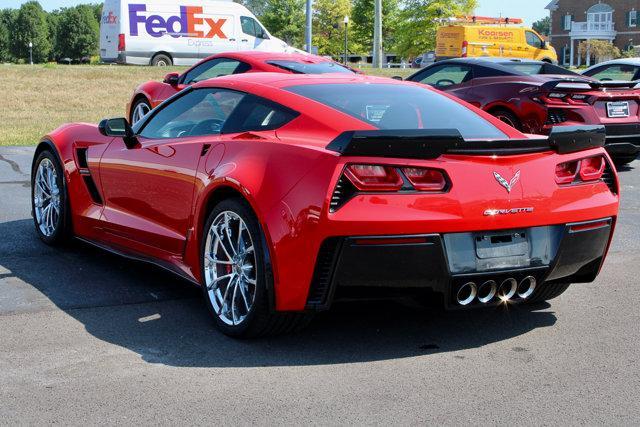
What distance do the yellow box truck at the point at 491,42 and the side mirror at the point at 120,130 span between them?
3256 centimetres

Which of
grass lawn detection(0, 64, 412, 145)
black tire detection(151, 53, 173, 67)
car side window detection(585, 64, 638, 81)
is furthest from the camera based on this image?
black tire detection(151, 53, 173, 67)

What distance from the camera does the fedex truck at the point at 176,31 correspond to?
33.7 m

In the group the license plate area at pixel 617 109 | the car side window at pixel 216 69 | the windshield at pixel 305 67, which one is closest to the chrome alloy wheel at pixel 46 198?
the windshield at pixel 305 67

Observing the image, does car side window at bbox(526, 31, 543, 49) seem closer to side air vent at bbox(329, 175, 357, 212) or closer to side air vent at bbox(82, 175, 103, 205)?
side air vent at bbox(82, 175, 103, 205)

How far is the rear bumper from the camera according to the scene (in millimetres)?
4254

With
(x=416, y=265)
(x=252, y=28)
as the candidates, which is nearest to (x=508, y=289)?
(x=416, y=265)

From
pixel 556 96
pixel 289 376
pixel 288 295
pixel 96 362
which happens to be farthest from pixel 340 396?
pixel 556 96

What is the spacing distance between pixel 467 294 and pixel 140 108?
997cm

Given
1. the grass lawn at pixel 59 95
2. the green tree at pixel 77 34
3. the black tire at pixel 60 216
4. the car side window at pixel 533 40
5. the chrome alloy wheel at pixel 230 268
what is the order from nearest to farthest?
1. the chrome alloy wheel at pixel 230 268
2. the black tire at pixel 60 216
3. the grass lawn at pixel 59 95
4. the car side window at pixel 533 40
5. the green tree at pixel 77 34

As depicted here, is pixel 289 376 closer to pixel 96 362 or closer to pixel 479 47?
pixel 96 362

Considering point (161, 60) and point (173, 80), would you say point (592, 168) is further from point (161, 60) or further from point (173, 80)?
point (161, 60)

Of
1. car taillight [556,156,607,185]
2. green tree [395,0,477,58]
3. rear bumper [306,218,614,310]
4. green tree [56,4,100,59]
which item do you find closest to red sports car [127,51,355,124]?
car taillight [556,156,607,185]

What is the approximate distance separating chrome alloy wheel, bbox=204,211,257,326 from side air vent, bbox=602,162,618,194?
76.6 inches

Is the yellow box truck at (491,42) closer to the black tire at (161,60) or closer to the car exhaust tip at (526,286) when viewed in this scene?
the black tire at (161,60)
